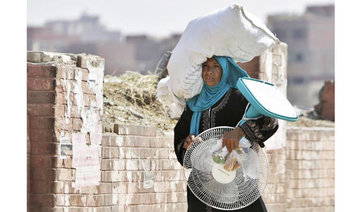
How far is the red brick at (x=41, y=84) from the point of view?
910cm

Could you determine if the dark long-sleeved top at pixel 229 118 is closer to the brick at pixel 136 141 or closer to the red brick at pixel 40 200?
the red brick at pixel 40 200

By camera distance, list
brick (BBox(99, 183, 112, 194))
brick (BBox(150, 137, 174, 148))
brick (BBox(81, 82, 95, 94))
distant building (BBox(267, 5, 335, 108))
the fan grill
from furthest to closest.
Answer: distant building (BBox(267, 5, 335, 108)) → brick (BBox(150, 137, 174, 148)) → brick (BBox(99, 183, 112, 194)) → brick (BBox(81, 82, 95, 94)) → the fan grill

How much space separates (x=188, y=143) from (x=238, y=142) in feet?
1.49

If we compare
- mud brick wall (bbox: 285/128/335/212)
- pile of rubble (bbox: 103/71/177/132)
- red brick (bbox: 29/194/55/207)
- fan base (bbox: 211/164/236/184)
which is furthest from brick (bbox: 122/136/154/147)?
mud brick wall (bbox: 285/128/335/212)

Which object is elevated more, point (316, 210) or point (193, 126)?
point (193, 126)

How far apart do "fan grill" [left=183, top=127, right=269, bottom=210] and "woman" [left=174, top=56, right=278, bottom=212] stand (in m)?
0.08

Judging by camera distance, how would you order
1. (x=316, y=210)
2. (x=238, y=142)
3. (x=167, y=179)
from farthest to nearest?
(x=316, y=210) < (x=167, y=179) < (x=238, y=142)

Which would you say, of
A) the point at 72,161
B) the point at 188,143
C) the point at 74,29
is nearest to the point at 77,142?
the point at 72,161

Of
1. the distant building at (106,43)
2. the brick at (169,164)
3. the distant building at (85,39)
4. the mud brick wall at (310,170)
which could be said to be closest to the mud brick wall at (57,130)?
the brick at (169,164)

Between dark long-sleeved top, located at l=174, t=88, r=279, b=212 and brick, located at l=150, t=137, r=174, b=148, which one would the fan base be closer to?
dark long-sleeved top, located at l=174, t=88, r=279, b=212

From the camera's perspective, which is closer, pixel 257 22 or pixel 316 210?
pixel 257 22

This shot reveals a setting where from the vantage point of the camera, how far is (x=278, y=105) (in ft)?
23.4

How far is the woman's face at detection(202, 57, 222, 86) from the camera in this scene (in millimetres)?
7477

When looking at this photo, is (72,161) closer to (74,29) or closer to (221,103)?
(221,103)
